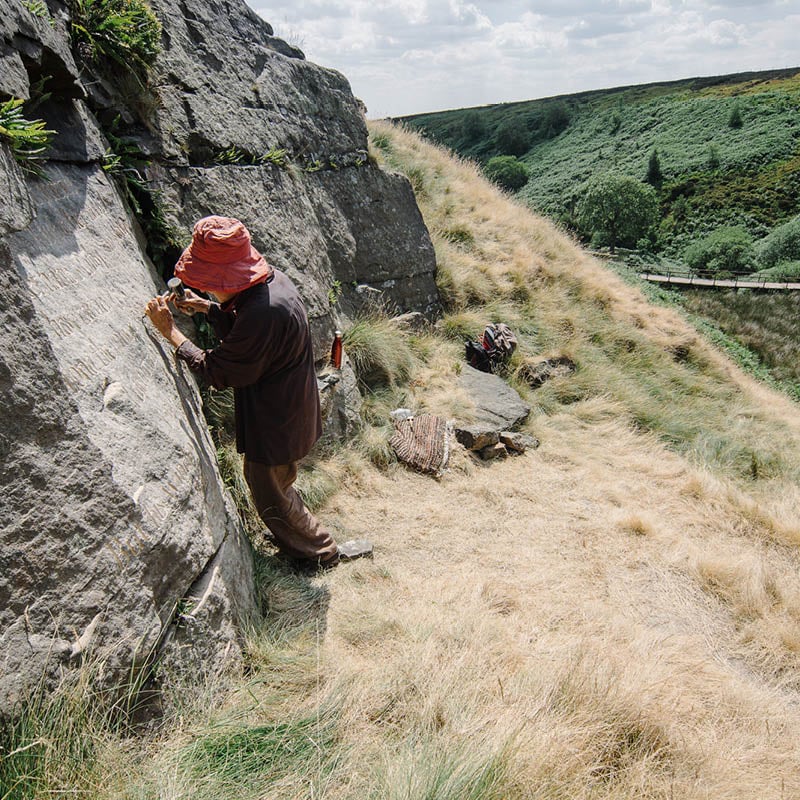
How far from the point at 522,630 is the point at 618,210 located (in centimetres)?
4517

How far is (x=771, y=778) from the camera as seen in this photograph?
2521mm

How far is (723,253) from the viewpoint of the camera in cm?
3775

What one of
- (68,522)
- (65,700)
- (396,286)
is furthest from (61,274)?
(396,286)

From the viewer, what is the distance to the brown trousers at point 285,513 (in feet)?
11.8

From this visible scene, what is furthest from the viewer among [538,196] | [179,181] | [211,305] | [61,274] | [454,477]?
[538,196]

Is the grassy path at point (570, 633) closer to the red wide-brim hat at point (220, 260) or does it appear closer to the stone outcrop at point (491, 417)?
the stone outcrop at point (491, 417)

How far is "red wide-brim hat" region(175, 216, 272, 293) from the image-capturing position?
294 cm

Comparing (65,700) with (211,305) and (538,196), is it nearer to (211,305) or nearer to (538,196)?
(211,305)

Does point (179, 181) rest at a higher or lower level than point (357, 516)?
higher

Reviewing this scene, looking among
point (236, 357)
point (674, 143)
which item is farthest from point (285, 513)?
point (674, 143)

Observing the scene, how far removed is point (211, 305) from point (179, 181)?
197cm

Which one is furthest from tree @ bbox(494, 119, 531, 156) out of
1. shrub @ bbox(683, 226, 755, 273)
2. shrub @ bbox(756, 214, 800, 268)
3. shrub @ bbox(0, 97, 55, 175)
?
shrub @ bbox(0, 97, 55, 175)

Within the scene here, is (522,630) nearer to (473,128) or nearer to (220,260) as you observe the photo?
(220,260)

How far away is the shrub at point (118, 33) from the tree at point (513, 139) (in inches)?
2775
